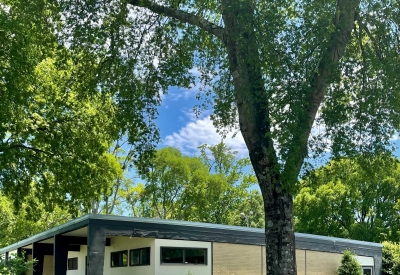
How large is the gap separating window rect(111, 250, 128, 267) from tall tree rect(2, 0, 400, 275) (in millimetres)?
8168

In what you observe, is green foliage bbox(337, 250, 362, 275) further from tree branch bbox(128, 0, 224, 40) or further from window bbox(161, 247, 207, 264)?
tree branch bbox(128, 0, 224, 40)

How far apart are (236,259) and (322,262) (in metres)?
5.02

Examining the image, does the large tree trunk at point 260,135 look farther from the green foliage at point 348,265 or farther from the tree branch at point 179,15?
the green foliage at point 348,265

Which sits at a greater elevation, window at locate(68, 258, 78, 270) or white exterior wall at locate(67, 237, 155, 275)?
white exterior wall at locate(67, 237, 155, 275)

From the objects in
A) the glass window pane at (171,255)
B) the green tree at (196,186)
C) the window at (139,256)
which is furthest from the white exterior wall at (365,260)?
the green tree at (196,186)

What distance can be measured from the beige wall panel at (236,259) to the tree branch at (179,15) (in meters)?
9.08

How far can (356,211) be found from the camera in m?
37.8

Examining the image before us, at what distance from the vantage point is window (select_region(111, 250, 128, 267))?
687 inches

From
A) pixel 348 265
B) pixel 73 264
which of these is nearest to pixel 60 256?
pixel 73 264

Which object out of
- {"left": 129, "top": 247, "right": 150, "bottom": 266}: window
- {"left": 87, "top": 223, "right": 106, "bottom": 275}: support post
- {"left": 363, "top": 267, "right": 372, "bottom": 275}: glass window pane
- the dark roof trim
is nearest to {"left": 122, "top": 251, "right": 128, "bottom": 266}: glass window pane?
{"left": 129, "top": 247, "right": 150, "bottom": 266}: window

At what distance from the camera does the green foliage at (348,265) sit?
2028 centimetres

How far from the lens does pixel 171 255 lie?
15.6 m

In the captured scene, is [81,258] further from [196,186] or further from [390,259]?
[196,186]

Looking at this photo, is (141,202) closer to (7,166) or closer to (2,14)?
(7,166)
